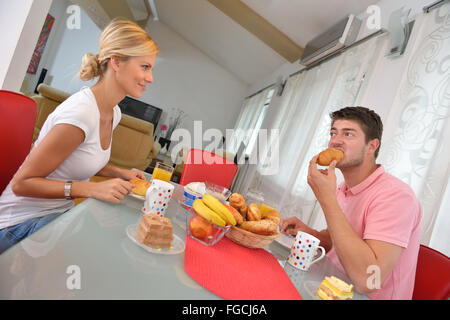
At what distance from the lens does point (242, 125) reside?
7773 mm

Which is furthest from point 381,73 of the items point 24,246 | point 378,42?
point 24,246

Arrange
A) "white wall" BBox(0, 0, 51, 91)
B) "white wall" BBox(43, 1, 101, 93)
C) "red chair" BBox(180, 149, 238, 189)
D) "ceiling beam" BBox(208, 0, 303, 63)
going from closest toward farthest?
"white wall" BBox(0, 0, 51, 91), "red chair" BBox(180, 149, 238, 189), "ceiling beam" BBox(208, 0, 303, 63), "white wall" BBox(43, 1, 101, 93)

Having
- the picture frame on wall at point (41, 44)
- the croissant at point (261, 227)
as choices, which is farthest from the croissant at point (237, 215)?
the picture frame on wall at point (41, 44)

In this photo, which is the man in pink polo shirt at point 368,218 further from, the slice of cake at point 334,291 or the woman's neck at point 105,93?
the woman's neck at point 105,93

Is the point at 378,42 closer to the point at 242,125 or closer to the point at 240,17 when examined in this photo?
the point at 240,17

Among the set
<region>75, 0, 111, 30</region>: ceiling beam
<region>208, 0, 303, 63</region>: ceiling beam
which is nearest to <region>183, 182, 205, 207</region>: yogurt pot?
<region>208, 0, 303, 63</region>: ceiling beam

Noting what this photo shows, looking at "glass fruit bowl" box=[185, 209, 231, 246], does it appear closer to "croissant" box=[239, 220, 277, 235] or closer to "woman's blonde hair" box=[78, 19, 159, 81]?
"croissant" box=[239, 220, 277, 235]

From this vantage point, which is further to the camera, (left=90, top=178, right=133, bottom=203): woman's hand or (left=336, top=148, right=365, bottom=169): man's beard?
(left=336, top=148, right=365, bottom=169): man's beard

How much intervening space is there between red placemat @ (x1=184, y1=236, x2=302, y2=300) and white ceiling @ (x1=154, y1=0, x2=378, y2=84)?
125 inches

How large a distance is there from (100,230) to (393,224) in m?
0.97

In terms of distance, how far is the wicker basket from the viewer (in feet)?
2.87

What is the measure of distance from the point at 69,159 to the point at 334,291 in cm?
106

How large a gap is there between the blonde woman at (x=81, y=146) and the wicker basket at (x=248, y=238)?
40 centimetres

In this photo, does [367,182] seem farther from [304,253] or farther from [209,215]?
[209,215]
